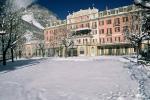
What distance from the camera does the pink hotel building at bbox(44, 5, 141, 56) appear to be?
69062 millimetres

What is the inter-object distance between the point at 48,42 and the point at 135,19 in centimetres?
4562

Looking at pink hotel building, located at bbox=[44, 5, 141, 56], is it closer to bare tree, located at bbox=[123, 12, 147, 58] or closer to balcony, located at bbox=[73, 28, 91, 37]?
balcony, located at bbox=[73, 28, 91, 37]

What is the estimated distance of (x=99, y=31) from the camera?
75875 mm

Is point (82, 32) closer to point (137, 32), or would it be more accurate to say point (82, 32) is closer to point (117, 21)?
point (117, 21)

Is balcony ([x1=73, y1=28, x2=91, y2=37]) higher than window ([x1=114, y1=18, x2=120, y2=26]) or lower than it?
lower

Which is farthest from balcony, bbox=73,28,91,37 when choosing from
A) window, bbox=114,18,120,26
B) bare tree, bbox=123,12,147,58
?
bare tree, bbox=123,12,147,58

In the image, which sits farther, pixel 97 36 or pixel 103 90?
pixel 97 36

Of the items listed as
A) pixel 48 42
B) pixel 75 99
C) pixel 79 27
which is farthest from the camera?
pixel 48 42

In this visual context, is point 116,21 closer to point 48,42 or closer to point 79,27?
point 79,27

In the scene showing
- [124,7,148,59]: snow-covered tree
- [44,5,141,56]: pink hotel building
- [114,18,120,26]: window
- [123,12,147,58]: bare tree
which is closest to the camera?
[124,7,148,59]: snow-covered tree

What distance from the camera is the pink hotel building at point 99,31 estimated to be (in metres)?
69.1

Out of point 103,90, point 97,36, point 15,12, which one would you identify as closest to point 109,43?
point 97,36

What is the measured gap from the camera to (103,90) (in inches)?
449

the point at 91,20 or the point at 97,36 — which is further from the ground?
the point at 91,20
